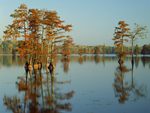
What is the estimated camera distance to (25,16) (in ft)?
145

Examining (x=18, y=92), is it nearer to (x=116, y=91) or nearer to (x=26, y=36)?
(x=116, y=91)

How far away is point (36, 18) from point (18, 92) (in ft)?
76.0

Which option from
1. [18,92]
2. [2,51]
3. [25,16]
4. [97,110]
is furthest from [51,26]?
[2,51]

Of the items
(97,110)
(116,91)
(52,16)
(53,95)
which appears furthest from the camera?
(52,16)

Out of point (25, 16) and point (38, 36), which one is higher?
point (25, 16)

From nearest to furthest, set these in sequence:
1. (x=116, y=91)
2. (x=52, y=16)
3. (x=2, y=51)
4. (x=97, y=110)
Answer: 1. (x=97, y=110)
2. (x=116, y=91)
3. (x=52, y=16)
4. (x=2, y=51)

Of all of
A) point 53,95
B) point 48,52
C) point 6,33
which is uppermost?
point 6,33

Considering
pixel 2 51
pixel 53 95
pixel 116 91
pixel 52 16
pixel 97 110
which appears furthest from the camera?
pixel 2 51

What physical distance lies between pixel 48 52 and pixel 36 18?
17.4 ft

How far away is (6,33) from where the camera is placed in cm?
4478

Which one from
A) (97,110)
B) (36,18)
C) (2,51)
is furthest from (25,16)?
(2,51)

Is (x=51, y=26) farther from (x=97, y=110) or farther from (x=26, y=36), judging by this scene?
(x=97, y=110)

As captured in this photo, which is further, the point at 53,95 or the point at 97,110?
A: the point at 53,95

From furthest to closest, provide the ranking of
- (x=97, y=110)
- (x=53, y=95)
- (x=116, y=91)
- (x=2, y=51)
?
(x=2, y=51)
(x=116, y=91)
(x=53, y=95)
(x=97, y=110)
